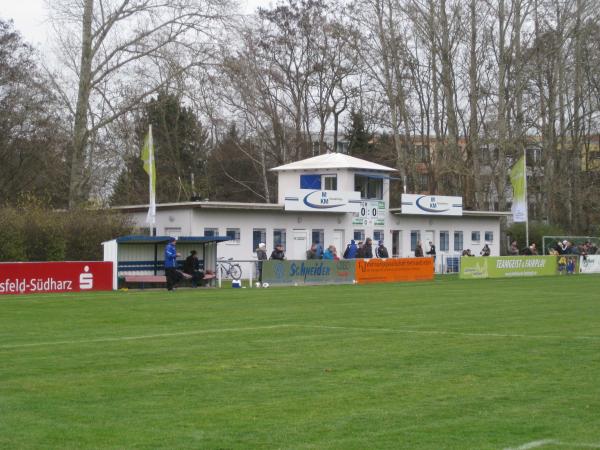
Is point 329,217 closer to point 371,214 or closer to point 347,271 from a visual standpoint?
point 371,214

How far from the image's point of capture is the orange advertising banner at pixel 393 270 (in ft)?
143

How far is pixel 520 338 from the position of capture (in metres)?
18.2

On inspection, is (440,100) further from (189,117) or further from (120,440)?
(120,440)

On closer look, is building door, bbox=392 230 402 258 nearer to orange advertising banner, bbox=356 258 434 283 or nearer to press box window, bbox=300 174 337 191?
press box window, bbox=300 174 337 191

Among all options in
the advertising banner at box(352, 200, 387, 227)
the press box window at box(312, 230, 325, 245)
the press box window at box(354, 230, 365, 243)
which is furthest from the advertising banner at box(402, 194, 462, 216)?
the press box window at box(312, 230, 325, 245)

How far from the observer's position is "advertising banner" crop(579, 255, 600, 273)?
56.9 meters

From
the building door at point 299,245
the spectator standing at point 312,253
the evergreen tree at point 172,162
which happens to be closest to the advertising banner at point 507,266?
the spectator standing at point 312,253

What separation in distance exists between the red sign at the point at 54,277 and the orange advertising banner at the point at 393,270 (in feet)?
40.2

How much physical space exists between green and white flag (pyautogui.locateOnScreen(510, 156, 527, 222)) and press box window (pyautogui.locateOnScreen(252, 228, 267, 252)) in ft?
46.2

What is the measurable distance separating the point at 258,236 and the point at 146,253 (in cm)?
1485

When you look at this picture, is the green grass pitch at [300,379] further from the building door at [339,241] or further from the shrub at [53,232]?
the building door at [339,241]

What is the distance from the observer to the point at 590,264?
57.6 meters

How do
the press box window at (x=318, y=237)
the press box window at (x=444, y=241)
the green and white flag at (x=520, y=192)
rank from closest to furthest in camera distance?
the press box window at (x=318, y=237) → the green and white flag at (x=520, y=192) → the press box window at (x=444, y=241)

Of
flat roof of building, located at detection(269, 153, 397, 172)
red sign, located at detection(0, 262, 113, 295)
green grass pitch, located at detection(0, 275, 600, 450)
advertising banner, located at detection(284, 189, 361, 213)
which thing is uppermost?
flat roof of building, located at detection(269, 153, 397, 172)
